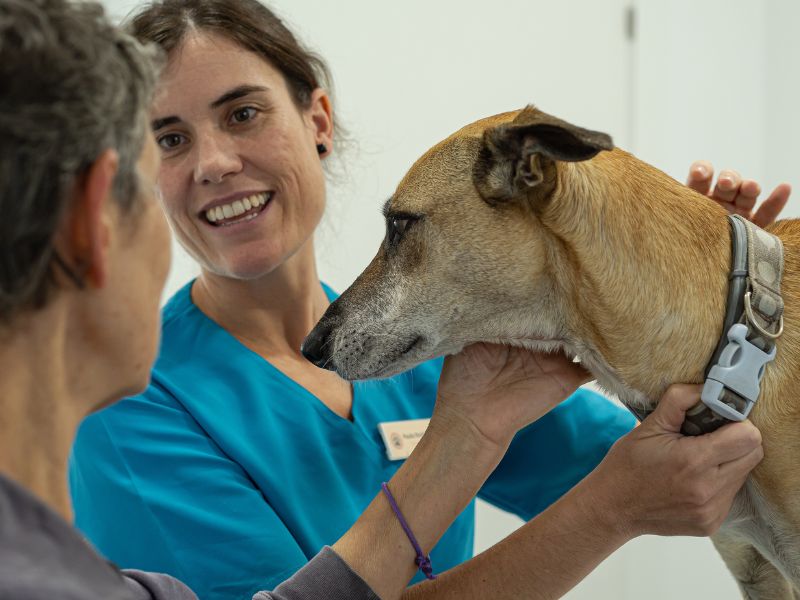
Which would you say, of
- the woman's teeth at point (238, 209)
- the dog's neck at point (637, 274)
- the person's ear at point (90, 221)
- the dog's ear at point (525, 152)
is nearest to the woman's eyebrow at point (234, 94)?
the woman's teeth at point (238, 209)

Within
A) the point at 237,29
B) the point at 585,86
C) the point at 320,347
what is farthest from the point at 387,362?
the point at 585,86

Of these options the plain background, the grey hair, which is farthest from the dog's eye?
the plain background

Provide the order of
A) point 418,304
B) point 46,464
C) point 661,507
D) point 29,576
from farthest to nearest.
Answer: point 418,304
point 661,507
point 46,464
point 29,576

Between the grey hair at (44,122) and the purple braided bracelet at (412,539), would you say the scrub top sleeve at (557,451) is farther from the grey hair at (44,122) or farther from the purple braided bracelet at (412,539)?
the grey hair at (44,122)

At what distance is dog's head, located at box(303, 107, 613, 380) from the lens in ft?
3.97

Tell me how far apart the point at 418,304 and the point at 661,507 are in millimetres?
450

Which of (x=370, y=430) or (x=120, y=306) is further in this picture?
(x=370, y=430)

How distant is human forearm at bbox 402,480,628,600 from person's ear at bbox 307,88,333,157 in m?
0.85

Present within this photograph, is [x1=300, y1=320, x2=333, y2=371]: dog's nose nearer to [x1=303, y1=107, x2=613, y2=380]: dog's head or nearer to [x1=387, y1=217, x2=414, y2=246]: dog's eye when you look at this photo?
[x1=303, y1=107, x2=613, y2=380]: dog's head

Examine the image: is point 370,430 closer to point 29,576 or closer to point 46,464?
point 46,464

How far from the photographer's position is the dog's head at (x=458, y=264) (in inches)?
47.6

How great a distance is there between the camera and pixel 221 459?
127 cm

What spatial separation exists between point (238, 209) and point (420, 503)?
0.62 m

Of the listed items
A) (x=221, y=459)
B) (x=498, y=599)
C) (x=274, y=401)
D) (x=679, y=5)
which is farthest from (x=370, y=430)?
(x=679, y=5)
